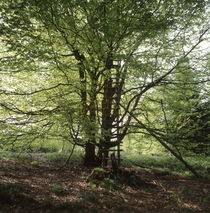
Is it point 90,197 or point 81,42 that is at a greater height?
point 81,42

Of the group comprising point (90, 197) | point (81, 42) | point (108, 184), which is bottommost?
point (90, 197)

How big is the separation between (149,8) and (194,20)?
2802 millimetres

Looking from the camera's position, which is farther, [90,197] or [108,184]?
[108,184]

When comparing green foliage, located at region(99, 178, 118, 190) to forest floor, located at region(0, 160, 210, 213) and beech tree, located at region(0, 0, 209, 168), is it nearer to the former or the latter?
forest floor, located at region(0, 160, 210, 213)

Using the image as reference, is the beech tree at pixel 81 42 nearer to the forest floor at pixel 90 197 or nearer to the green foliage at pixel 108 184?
the green foliage at pixel 108 184

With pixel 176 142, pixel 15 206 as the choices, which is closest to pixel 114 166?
pixel 176 142

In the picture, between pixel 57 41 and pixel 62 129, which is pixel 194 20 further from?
pixel 62 129

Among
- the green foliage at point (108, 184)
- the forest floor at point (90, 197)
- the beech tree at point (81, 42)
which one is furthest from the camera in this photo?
the green foliage at point (108, 184)

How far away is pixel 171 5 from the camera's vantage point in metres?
5.54

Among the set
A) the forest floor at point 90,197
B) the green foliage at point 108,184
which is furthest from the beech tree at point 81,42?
the forest floor at point 90,197

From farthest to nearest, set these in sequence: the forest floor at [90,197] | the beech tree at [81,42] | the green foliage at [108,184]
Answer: the green foliage at [108,184] → the forest floor at [90,197] → the beech tree at [81,42]

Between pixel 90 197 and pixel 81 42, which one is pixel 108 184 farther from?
pixel 81 42

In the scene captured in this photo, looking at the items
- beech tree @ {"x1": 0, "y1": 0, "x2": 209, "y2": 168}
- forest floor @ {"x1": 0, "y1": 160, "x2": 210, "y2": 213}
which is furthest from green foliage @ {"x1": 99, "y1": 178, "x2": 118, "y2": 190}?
beech tree @ {"x1": 0, "y1": 0, "x2": 209, "y2": 168}

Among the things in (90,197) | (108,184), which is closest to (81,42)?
(90,197)
